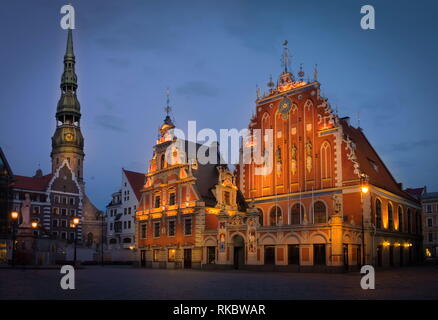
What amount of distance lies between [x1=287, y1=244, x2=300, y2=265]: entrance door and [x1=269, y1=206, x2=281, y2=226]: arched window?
7.43 meters

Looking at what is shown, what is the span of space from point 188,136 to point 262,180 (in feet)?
35.0

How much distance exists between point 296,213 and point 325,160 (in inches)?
236

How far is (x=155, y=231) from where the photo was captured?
54.7m

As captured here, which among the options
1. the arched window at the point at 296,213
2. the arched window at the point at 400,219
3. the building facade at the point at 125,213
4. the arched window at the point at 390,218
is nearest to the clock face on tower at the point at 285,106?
the arched window at the point at 296,213

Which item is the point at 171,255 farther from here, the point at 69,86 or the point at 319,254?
the point at 69,86

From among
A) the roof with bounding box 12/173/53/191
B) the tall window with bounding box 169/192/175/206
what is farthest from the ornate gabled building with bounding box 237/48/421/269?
the roof with bounding box 12/173/53/191

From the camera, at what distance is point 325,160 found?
45094mm

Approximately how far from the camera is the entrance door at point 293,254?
132 ft

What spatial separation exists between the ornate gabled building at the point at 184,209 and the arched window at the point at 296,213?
15.8 ft

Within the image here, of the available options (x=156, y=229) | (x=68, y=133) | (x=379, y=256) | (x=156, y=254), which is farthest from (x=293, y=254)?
(x=68, y=133)

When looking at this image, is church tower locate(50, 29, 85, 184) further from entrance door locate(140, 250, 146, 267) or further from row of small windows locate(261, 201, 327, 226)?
row of small windows locate(261, 201, 327, 226)

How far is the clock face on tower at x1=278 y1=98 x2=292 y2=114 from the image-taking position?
160 ft
